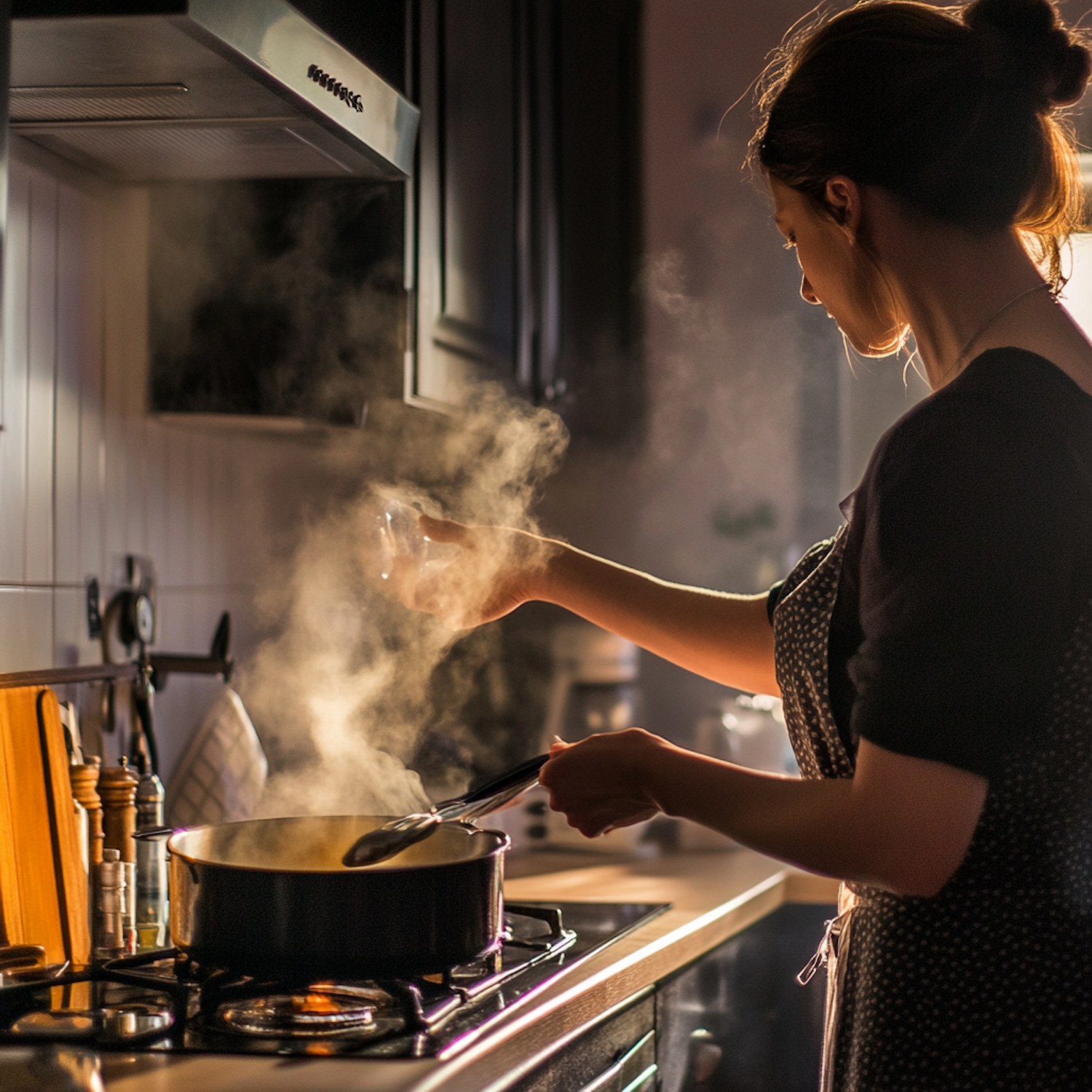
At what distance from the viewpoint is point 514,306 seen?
2523 mm

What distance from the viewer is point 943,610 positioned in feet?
3.01

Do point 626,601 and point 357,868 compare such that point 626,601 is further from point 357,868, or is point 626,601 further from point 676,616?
point 357,868

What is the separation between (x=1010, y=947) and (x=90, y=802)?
3.15 ft

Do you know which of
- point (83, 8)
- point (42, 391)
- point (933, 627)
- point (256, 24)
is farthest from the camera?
point (42, 391)

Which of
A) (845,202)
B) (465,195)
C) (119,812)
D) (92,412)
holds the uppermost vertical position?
(465,195)

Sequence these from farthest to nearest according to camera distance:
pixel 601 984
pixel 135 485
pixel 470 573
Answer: pixel 135 485, pixel 470 573, pixel 601 984

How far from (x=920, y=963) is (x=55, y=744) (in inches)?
34.6

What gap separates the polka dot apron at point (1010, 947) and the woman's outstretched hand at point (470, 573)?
650 mm

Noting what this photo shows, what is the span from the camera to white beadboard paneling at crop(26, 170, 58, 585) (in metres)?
1.74

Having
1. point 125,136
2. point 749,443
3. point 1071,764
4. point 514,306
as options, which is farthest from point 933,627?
point 749,443

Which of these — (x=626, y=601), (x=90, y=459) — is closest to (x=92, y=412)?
(x=90, y=459)

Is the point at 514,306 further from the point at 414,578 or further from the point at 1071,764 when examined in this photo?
the point at 1071,764

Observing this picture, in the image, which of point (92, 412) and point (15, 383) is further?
point (92, 412)

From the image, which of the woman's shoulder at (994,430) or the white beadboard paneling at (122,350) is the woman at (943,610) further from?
the white beadboard paneling at (122,350)
